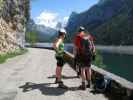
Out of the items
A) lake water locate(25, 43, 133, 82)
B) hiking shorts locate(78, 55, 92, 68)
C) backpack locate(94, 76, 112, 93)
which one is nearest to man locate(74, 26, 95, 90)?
hiking shorts locate(78, 55, 92, 68)

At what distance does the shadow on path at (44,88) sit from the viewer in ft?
37.6

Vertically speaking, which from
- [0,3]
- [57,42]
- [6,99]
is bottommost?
[6,99]

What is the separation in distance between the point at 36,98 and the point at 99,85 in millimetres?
2406

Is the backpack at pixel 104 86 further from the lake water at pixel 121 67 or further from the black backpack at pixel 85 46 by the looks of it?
the lake water at pixel 121 67

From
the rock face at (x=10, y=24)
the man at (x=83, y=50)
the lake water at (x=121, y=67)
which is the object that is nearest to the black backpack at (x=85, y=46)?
the man at (x=83, y=50)

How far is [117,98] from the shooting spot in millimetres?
10391

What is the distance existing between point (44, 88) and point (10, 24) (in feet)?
113

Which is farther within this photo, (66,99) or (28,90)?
(28,90)

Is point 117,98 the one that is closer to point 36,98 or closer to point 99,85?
point 99,85

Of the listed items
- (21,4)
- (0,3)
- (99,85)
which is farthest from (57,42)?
(21,4)

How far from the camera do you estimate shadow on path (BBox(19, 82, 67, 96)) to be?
37.6 feet

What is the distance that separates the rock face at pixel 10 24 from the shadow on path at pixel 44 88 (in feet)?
70.8

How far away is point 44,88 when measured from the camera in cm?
1238

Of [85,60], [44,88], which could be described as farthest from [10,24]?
[85,60]
